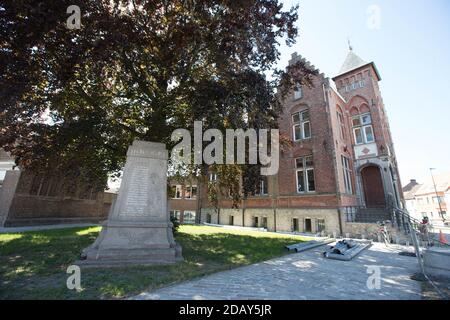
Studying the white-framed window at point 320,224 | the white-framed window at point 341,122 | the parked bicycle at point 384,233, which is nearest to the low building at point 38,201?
the white-framed window at point 320,224

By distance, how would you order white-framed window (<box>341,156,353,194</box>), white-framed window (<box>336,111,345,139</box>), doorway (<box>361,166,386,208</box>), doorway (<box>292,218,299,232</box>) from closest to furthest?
white-framed window (<box>341,156,353,194</box>) < doorway (<box>292,218,299,232</box>) < doorway (<box>361,166,386,208</box>) < white-framed window (<box>336,111,345,139</box>)

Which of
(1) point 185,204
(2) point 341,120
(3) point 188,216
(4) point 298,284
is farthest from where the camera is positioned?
(1) point 185,204

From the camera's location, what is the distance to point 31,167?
9.77 meters

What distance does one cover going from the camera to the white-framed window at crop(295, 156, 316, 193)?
17578 millimetres

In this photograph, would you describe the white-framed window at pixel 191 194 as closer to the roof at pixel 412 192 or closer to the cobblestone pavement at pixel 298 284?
the cobblestone pavement at pixel 298 284

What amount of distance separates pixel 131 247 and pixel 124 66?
6.40 metres

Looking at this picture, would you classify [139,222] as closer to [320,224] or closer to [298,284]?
[298,284]

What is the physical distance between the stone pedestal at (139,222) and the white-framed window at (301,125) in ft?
45.1

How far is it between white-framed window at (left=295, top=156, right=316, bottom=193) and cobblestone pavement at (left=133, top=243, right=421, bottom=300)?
10.4m

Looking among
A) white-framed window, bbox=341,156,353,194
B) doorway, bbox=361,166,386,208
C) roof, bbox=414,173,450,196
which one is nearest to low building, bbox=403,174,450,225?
roof, bbox=414,173,450,196

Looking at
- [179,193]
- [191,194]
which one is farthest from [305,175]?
[179,193]

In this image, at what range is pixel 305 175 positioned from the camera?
58.9ft

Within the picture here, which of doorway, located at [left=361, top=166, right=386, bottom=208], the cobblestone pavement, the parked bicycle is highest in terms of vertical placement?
doorway, located at [left=361, top=166, right=386, bottom=208]

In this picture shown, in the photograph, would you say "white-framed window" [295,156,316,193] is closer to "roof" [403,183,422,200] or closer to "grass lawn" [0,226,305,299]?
"grass lawn" [0,226,305,299]
